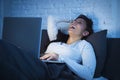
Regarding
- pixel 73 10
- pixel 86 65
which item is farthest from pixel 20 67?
pixel 73 10

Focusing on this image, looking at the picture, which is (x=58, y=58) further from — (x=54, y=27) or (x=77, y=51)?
(x=54, y=27)

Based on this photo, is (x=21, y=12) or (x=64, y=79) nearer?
(x=64, y=79)

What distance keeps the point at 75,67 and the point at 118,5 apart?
871mm

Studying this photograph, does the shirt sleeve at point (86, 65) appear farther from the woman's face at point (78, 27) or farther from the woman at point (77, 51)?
the woman's face at point (78, 27)

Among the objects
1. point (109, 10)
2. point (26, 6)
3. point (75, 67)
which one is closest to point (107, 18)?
point (109, 10)

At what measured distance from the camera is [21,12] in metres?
2.58

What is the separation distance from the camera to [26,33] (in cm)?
126

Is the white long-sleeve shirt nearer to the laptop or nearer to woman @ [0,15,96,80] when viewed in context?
woman @ [0,15,96,80]

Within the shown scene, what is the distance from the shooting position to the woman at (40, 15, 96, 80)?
1670mm

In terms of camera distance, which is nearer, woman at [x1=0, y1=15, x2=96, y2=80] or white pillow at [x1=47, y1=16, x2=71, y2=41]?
woman at [x1=0, y1=15, x2=96, y2=80]

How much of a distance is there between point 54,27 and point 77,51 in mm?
358

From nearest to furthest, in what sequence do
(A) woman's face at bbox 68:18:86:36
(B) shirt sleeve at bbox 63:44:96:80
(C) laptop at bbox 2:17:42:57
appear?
(C) laptop at bbox 2:17:42:57 < (B) shirt sleeve at bbox 63:44:96:80 < (A) woman's face at bbox 68:18:86:36

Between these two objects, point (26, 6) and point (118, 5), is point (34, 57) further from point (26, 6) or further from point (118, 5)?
point (26, 6)

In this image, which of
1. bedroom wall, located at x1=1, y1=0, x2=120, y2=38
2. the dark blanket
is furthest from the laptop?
bedroom wall, located at x1=1, y1=0, x2=120, y2=38
